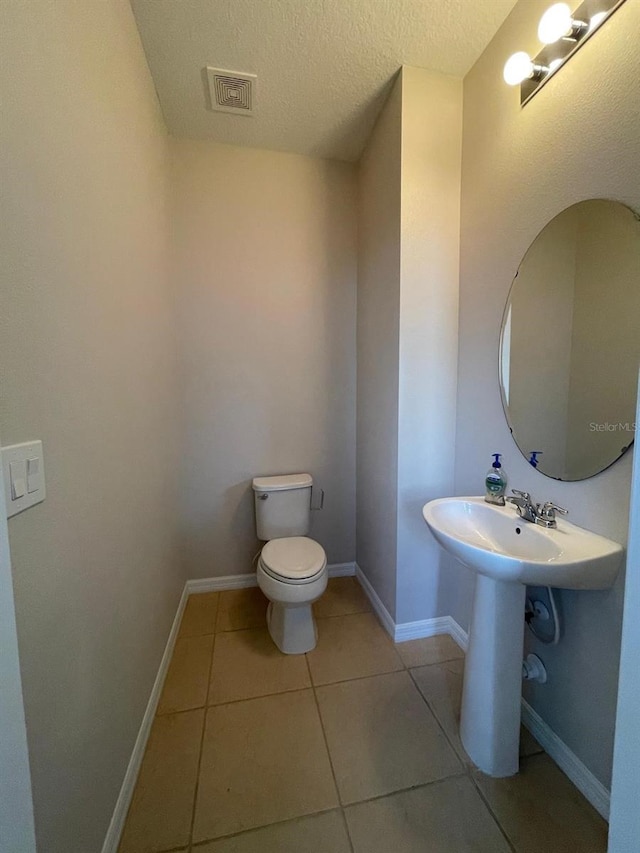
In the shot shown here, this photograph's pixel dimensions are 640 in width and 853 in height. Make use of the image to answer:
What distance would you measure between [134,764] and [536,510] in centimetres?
159

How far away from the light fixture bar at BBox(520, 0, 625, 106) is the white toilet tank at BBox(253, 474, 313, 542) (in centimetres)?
195

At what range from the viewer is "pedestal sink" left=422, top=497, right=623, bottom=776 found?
37.8 inches

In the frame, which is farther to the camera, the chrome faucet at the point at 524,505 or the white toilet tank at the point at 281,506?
the white toilet tank at the point at 281,506

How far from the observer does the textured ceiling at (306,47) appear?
4.09ft

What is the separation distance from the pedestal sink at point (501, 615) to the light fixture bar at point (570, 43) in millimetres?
1466

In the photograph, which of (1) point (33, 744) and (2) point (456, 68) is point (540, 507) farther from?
(2) point (456, 68)

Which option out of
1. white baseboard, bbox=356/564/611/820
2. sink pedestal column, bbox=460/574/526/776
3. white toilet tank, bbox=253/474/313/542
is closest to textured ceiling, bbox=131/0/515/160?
white toilet tank, bbox=253/474/313/542

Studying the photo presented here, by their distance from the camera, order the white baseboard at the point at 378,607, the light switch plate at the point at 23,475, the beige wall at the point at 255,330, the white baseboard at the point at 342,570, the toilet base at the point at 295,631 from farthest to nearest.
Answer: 1. the white baseboard at the point at 342,570
2. the beige wall at the point at 255,330
3. the white baseboard at the point at 378,607
4. the toilet base at the point at 295,631
5. the light switch plate at the point at 23,475

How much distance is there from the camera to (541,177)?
3.80 feet

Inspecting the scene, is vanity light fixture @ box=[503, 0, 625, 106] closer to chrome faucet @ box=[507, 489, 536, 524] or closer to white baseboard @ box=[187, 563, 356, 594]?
chrome faucet @ box=[507, 489, 536, 524]

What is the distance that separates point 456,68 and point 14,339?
2.03 meters

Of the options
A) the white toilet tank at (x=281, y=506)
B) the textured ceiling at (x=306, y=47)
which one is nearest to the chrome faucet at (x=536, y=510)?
the white toilet tank at (x=281, y=506)

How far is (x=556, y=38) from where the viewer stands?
1.00 m

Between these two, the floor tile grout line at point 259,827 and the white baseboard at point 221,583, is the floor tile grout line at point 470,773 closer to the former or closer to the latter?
the floor tile grout line at point 259,827
